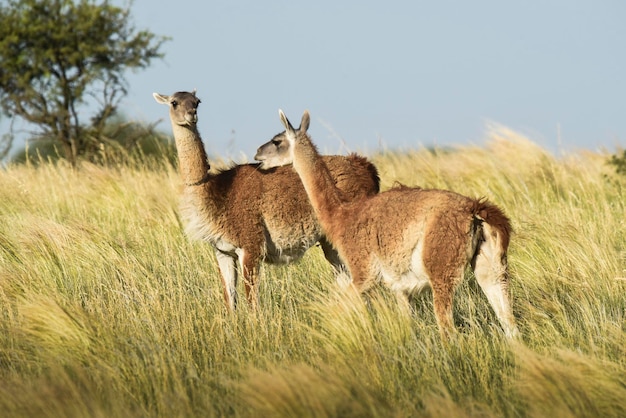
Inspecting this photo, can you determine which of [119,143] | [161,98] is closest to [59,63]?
[119,143]

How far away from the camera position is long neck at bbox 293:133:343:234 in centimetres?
700

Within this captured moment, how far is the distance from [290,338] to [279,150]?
1.81 meters

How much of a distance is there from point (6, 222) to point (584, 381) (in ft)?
26.3

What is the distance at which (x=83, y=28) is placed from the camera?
21.7m

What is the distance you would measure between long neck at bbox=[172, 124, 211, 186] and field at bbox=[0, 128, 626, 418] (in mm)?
793

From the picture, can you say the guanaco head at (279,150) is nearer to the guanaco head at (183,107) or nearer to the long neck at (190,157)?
the long neck at (190,157)

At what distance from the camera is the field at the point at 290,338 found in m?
4.86

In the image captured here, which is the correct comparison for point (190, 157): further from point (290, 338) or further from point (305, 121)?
point (290, 338)

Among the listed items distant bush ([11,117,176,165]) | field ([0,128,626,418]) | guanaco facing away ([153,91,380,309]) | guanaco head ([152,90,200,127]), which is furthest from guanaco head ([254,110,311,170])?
distant bush ([11,117,176,165])

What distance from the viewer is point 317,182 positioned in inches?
280

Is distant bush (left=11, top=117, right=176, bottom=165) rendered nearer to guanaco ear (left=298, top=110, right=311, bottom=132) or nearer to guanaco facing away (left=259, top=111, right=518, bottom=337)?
guanaco ear (left=298, top=110, right=311, bottom=132)

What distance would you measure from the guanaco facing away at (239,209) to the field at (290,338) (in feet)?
0.87

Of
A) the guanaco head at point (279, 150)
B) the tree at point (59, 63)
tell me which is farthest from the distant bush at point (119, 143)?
the guanaco head at point (279, 150)

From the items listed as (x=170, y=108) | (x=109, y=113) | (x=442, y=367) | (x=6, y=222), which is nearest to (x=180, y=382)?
(x=442, y=367)
